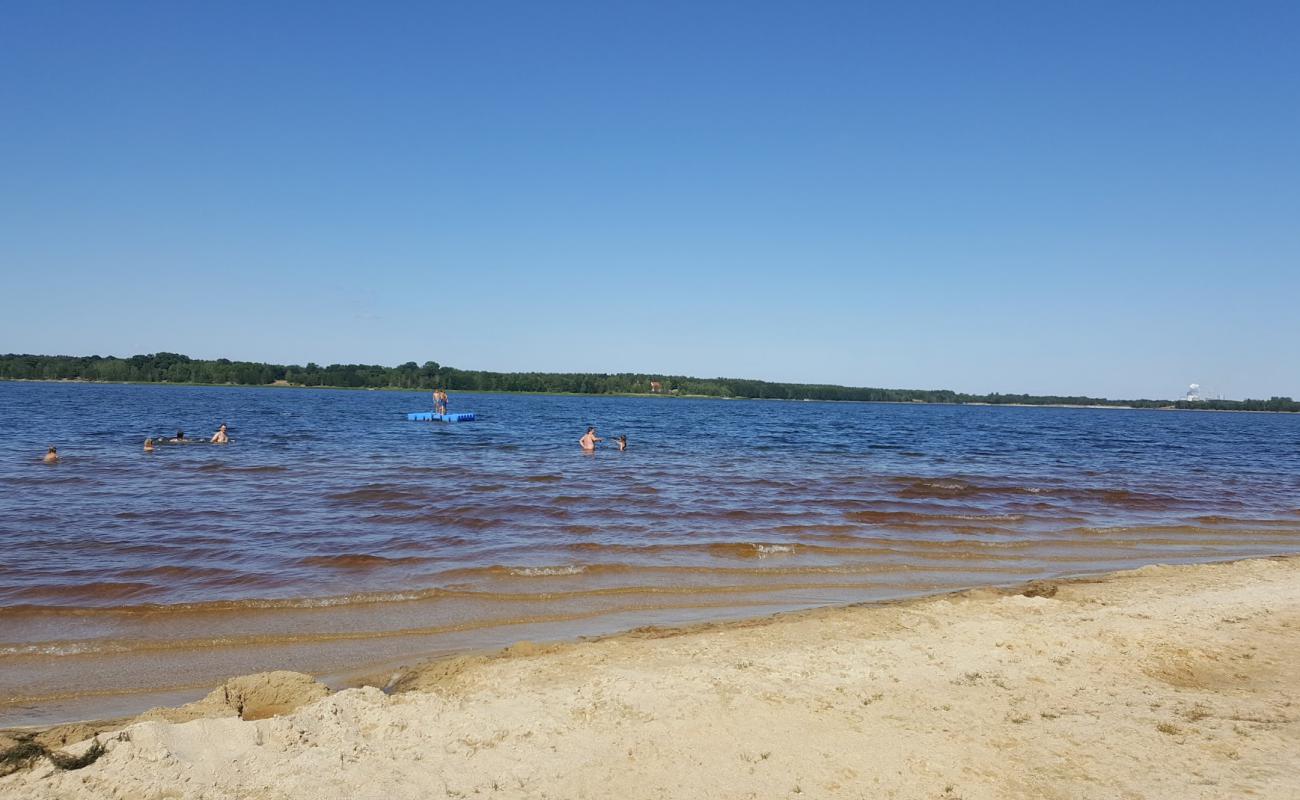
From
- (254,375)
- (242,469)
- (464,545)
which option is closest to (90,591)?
(464,545)

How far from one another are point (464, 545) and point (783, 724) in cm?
896

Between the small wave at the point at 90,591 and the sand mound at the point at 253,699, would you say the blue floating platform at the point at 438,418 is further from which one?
the sand mound at the point at 253,699

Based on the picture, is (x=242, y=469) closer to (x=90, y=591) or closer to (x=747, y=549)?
(x=90, y=591)

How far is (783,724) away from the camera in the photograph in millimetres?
5941

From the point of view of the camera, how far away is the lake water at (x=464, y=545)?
28.5 ft

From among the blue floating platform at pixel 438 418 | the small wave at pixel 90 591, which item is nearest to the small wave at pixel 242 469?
the small wave at pixel 90 591

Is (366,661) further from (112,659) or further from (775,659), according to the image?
(775,659)

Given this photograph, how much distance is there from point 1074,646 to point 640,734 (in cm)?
524

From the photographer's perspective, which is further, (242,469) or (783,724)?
(242,469)

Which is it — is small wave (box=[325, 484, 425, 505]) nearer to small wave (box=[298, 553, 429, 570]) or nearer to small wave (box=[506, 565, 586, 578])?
small wave (box=[298, 553, 429, 570])

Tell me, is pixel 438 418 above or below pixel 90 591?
above

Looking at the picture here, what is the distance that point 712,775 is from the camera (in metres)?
5.15

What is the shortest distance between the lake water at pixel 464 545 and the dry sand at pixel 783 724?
1971 mm

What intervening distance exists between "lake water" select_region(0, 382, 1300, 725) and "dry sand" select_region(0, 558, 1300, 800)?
197cm
